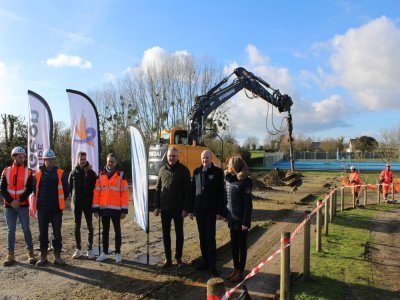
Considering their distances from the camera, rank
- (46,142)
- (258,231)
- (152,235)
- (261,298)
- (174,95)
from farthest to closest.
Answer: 1. (174,95)
2. (258,231)
3. (152,235)
4. (46,142)
5. (261,298)

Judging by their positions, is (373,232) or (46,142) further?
(373,232)

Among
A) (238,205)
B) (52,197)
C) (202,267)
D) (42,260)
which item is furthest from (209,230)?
(42,260)

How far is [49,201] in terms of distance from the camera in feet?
23.3

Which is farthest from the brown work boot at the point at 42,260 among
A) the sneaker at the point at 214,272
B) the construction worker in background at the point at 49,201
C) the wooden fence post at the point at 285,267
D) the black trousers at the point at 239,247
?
A: the wooden fence post at the point at 285,267

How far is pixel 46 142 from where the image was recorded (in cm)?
892

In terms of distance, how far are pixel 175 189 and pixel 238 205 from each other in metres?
1.29

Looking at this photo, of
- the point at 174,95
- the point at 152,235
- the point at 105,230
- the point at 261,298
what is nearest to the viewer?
the point at 261,298

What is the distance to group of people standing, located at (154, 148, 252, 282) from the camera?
6.14 meters

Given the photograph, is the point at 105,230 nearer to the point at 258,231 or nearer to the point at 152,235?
the point at 152,235

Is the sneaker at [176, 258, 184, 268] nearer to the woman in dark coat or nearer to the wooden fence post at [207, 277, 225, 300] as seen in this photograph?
the woman in dark coat

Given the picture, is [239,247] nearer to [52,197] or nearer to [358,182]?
[52,197]

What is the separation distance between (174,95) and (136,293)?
37.3m

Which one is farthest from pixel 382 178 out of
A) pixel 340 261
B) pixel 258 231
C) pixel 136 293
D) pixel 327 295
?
pixel 136 293

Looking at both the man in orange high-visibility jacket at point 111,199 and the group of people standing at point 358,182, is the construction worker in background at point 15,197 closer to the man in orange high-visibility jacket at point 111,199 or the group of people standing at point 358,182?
the man in orange high-visibility jacket at point 111,199
